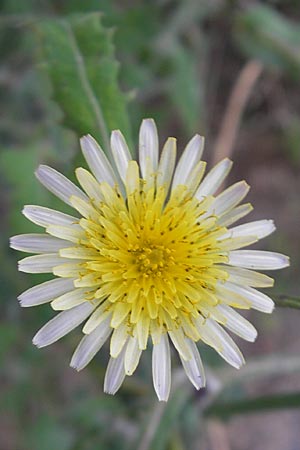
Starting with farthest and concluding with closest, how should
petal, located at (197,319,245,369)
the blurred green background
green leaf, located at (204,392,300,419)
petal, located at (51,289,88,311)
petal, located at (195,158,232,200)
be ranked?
the blurred green background, green leaf, located at (204,392,300,419), petal, located at (195,158,232,200), petal, located at (197,319,245,369), petal, located at (51,289,88,311)

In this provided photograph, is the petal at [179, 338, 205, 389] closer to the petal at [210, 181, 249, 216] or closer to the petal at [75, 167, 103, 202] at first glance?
the petal at [210, 181, 249, 216]

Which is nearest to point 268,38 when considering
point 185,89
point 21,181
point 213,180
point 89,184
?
point 185,89

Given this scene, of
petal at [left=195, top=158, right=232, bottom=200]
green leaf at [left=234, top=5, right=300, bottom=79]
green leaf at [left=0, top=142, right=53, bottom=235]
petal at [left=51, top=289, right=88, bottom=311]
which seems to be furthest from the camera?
green leaf at [left=234, top=5, right=300, bottom=79]

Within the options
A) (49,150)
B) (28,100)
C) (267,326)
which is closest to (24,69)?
(28,100)

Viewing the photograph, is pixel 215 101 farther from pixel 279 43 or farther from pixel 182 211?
pixel 182 211

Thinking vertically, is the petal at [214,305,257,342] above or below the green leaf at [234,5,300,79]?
below

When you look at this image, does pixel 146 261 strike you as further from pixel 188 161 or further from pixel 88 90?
pixel 88 90

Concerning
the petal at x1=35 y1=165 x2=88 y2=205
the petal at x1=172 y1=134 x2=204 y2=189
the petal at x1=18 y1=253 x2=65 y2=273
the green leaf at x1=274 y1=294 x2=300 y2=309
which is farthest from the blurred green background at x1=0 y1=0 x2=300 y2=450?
the petal at x1=18 y1=253 x2=65 y2=273

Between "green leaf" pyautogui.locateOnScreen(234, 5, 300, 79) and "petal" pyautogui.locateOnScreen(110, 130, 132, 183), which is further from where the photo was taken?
"green leaf" pyautogui.locateOnScreen(234, 5, 300, 79)
